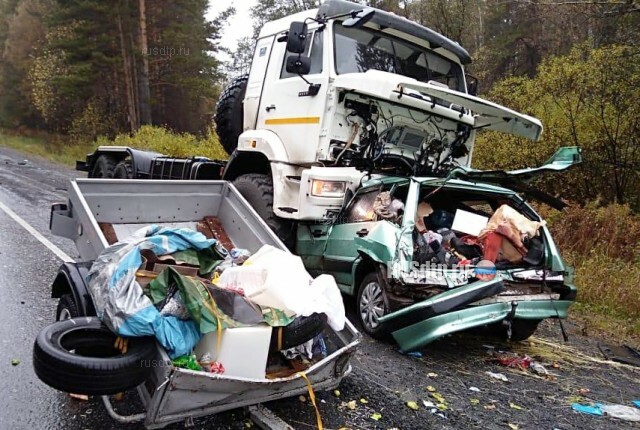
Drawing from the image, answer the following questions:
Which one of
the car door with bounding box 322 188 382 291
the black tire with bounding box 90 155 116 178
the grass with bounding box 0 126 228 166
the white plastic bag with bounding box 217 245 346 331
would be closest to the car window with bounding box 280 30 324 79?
the car door with bounding box 322 188 382 291

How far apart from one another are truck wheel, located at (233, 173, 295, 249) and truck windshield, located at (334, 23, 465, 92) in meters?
1.64

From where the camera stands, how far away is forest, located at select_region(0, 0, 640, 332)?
8344 millimetres

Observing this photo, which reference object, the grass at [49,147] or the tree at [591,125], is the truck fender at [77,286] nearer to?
the tree at [591,125]

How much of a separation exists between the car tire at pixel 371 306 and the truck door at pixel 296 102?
1670mm

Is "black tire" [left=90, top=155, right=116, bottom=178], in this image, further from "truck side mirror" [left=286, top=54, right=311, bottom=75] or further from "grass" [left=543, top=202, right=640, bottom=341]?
"grass" [left=543, top=202, right=640, bottom=341]

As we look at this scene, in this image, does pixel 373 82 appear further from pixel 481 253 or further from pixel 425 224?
pixel 481 253

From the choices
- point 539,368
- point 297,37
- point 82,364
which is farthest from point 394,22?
point 82,364

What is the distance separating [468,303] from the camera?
3.99 metres

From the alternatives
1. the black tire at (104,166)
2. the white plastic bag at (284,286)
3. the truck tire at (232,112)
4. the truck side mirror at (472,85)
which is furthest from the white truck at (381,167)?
the black tire at (104,166)

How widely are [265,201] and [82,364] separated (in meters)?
3.77

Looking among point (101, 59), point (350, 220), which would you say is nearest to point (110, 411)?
point (350, 220)

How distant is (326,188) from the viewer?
535cm

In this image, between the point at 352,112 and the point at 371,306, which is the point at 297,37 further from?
the point at 371,306

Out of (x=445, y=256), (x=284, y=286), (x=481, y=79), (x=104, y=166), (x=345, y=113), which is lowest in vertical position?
(x=284, y=286)
